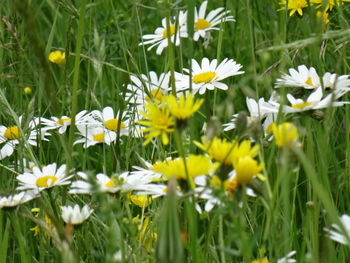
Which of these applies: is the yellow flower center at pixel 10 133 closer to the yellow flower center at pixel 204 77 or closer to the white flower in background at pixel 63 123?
the white flower in background at pixel 63 123

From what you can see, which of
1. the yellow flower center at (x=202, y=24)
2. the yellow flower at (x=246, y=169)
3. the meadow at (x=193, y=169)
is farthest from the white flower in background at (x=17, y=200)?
the yellow flower center at (x=202, y=24)

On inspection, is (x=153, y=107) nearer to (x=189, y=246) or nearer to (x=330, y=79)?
(x=189, y=246)

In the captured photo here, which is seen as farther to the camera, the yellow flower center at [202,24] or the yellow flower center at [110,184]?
the yellow flower center at [202,24]

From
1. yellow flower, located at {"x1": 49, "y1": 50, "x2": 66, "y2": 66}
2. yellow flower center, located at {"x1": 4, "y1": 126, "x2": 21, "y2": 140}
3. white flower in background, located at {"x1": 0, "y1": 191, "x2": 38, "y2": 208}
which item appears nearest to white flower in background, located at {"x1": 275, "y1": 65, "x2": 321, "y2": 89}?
white flower in background, located at {"x1": 0, "y1": 191, "x2": 38, "y2": 208}

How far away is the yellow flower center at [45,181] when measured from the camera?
123 centimetres

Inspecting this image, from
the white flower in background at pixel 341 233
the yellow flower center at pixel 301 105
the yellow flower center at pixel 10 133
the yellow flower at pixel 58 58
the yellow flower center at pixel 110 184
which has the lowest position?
the yellow flower center at pixel 10 133

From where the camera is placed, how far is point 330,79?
1.40m

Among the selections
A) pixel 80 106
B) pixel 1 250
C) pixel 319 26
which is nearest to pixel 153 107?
pixel 319 26

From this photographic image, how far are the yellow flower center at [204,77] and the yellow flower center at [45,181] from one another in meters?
0.50

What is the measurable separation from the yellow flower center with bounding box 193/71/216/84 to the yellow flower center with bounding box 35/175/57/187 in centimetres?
50

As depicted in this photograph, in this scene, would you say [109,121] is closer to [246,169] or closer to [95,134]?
[95,134]

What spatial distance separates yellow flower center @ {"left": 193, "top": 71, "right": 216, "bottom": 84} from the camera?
64.4 inches

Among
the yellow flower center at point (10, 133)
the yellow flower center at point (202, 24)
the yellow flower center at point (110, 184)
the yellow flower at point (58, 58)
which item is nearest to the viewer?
the yellow flower center at point (110, 184)

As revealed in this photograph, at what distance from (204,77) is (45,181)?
538 millimetres
